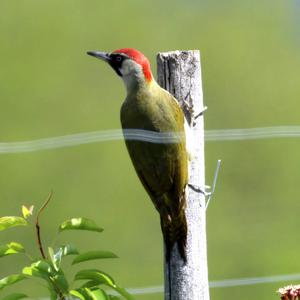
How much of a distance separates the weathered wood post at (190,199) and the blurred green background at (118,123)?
6.57 m

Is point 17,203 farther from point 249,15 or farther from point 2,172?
point 249,15

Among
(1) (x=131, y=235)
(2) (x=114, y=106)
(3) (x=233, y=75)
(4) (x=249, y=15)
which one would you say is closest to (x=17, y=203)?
(1) (x=131, y=235)

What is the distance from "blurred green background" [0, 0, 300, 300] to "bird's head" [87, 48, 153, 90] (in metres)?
6.06

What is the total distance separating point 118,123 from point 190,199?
10.2 meters

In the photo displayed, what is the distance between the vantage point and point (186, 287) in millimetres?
4148

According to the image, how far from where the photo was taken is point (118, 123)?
47.6 ft

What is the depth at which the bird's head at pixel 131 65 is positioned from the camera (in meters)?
4.80

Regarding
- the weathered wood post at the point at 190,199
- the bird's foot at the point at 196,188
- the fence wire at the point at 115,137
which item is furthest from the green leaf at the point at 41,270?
the bird's foot at the point at 196,188

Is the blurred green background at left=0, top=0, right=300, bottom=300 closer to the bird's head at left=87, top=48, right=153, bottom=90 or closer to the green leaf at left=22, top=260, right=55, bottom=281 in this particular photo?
the bird's head at left=87, top=48, right=153, bottom=90

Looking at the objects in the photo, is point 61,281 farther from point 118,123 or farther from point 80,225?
point 118,123

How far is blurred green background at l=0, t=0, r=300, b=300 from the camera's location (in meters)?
12.9

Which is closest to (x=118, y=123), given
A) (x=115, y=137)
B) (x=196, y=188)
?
(x=196, y=188)

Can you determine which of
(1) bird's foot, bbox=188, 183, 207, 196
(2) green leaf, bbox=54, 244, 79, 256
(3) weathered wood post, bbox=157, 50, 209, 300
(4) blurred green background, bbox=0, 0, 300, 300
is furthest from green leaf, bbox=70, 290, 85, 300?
(4) blurred green background, bbox=0, 0, 300, 300

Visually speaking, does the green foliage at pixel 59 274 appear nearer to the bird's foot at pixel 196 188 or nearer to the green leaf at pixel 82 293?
the green leaf at pixel 82 293
